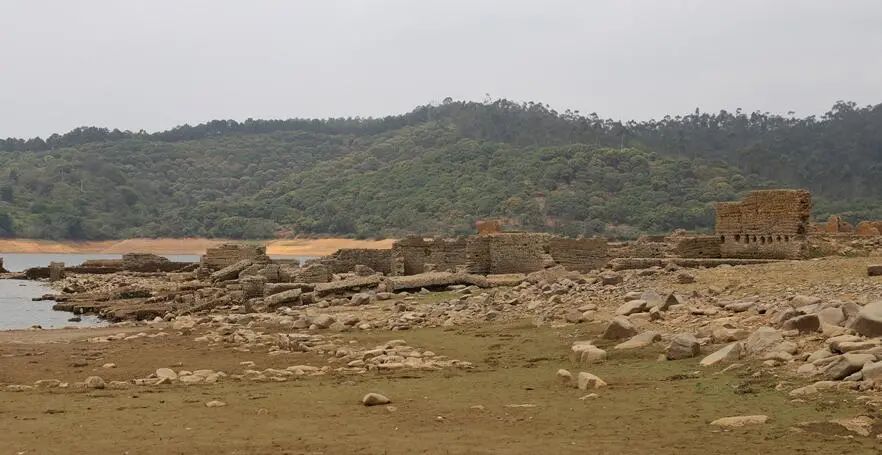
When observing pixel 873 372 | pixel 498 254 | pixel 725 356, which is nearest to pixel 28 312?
pixel 498 254

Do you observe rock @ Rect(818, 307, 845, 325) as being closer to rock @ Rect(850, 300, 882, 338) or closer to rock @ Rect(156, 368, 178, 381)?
rock @ Rect(850, 300, 882, 338)

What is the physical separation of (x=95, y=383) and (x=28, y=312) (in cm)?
1773

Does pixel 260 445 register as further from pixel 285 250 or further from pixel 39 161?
pixel 39 161

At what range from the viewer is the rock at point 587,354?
10.0 meters

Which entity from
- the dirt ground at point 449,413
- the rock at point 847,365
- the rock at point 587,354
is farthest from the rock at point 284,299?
the rock at point 847,365

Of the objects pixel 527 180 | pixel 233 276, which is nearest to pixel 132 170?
pixel 527 180

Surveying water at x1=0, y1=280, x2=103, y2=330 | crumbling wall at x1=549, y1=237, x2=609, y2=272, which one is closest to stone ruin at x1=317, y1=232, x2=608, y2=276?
crumbling wall at x1=549, y1=237, x2=609, y2=272

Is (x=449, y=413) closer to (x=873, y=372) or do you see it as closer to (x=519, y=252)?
(x=873, y=372)

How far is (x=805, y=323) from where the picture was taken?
30.2 feet

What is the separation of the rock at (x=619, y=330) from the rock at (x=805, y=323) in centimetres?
207

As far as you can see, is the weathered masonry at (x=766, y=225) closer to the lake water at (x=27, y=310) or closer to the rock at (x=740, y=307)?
the rock at (x=740, y=307)

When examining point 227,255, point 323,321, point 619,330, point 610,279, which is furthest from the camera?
point 227,255

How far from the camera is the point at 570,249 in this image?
23.7 meters

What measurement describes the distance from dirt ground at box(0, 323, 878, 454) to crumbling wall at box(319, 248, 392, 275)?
16632mm
